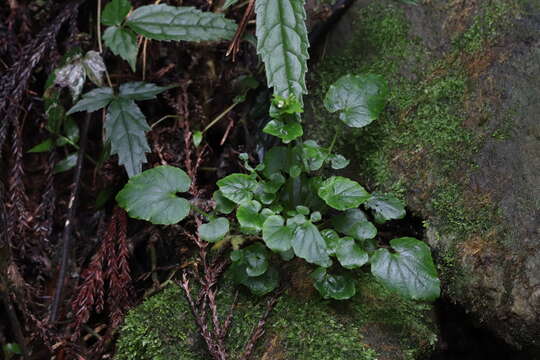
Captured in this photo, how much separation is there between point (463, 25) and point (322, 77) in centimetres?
51

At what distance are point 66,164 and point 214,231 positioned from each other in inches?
32.3

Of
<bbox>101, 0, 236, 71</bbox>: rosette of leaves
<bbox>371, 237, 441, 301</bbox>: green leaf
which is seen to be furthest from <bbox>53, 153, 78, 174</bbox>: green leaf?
<bbox>371, 237, 441, 301</bbox>: green leaf

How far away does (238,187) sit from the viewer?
1486 mm

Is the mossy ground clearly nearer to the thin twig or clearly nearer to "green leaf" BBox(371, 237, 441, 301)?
"green leaf" BBox(371, 237, 441, 301)

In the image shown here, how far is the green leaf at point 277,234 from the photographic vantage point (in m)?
1.34

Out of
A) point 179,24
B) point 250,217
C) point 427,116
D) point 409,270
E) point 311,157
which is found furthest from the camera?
point 179,24

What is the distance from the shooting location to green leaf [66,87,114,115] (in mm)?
1751

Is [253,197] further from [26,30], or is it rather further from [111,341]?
[26,30]

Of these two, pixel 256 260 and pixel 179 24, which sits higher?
pixel 179 24

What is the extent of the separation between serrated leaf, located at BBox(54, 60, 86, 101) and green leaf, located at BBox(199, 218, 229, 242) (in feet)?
2.61

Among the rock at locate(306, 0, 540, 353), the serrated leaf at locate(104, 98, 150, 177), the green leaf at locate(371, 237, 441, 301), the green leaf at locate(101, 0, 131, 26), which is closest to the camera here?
the green leaf at locate(371, 237, 441, 301)

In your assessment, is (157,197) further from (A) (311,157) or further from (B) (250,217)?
(A) (311,157)

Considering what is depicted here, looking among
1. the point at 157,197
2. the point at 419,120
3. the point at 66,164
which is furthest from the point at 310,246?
the point at 66,164

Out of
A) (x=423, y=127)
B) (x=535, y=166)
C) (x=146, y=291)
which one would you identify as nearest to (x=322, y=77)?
(x=423, y=127)
